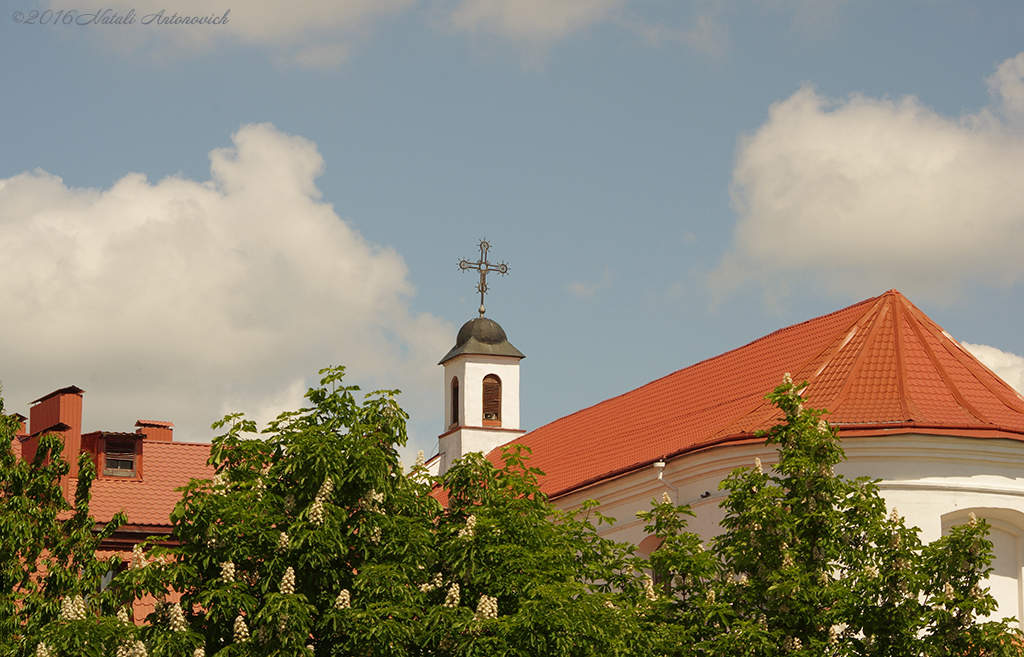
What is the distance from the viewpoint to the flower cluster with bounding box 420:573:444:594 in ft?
47.3

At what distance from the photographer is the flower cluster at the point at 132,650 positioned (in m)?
12.9

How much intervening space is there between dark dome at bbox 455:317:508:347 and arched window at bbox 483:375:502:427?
1219 mm

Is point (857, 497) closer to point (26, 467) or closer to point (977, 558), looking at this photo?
point (977, 558)

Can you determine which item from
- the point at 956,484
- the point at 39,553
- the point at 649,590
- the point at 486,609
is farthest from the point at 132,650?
the point at 956,484

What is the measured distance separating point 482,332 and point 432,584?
28.2 meters

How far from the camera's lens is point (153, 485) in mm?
29984

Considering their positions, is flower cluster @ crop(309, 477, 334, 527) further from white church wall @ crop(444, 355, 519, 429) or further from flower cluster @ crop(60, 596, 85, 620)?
white church wall @ crop(444, 355, 519, 429)

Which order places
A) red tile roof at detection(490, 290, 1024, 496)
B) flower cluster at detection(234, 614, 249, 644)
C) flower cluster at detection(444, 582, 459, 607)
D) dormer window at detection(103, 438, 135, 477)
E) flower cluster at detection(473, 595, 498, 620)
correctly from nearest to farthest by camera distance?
flower cluster at detection(234, 614, 249, 644) < flower cluster at detection(473, 595, 498, 620) < flower cluster at detection(444, 582, 459, 607) < red tile roof at detection(490, 290, 1024, 496) < dormer window at detection(103, 438, 135, 477)

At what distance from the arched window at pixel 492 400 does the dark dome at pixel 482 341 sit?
2.86 ft

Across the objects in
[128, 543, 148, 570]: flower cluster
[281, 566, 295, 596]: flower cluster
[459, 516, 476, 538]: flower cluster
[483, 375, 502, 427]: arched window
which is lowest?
[281, 566, 295, 596]: flower cluster

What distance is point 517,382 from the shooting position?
42438 mm

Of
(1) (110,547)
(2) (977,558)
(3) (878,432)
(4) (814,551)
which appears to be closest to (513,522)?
(4) (814,551)

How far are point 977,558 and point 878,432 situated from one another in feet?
22.6

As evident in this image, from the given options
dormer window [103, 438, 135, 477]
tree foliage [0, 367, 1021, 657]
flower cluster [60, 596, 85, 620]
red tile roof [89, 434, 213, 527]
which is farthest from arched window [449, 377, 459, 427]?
flower cluster [60, 596, 85, 620]
